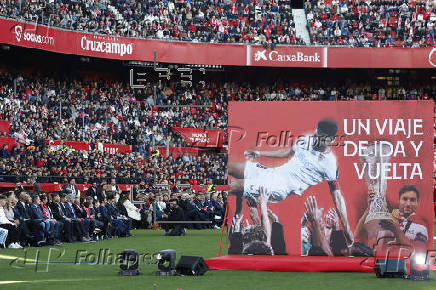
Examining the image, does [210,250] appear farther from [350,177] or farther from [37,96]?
[37,96]

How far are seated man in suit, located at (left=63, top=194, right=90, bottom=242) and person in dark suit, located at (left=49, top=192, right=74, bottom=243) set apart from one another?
0.65ft

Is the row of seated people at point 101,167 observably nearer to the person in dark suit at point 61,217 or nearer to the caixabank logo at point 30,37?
the caixabank logo at point 30,37

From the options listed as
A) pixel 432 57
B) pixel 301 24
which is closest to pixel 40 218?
pixel 432 57

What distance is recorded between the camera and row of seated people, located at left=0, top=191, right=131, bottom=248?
16625 mm

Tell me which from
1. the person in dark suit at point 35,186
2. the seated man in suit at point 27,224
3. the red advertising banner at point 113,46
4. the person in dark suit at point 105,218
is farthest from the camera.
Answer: the red advertising banner at point 113,46

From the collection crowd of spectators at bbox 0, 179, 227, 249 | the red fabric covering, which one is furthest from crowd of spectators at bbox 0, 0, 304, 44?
the red fabric covering

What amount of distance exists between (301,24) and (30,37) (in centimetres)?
1730

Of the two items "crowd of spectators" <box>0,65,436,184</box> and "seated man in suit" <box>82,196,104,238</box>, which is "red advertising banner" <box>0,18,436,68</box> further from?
"seated man in suit" <box>82,196,104,238</box>

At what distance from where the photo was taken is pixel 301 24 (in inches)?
1816

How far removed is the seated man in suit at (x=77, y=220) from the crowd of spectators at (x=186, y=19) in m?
20.2

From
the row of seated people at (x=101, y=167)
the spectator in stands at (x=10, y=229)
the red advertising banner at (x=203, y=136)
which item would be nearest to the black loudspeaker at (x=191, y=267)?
the spectator in stands at (x=10, y=229)

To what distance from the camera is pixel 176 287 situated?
33.6ft

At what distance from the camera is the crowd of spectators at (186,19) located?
3950 centimetres

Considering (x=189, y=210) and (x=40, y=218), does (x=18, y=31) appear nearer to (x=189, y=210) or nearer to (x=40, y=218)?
(x=189, y=210)
